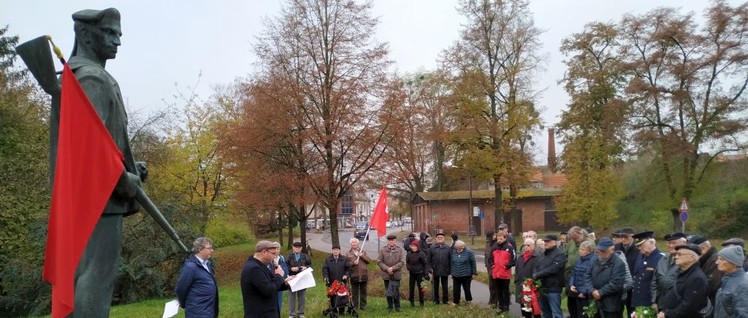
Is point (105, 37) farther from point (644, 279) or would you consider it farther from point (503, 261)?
point (503, 261)

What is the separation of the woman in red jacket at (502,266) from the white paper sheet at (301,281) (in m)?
6.17

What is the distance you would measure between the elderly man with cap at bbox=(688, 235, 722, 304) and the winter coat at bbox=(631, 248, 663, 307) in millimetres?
1066

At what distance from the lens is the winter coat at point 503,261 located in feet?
46.2

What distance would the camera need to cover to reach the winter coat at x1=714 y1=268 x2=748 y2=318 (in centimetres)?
650

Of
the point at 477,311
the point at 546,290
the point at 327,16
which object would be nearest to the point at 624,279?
the point at 546,290

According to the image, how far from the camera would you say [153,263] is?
20.2m

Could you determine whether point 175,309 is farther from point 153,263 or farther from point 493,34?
point 493,34

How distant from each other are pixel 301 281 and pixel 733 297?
5540 millimetres

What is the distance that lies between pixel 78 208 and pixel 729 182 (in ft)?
131

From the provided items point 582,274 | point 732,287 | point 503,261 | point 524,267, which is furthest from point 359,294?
point 732,287

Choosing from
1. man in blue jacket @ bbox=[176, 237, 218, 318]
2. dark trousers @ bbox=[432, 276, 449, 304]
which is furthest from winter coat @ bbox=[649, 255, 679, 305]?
dark trousers @ bbox=[432, 276, 449, 304]

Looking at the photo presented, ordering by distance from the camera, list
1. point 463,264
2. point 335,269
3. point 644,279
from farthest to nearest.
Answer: point 463,264 → point 335,269 → point 644,279

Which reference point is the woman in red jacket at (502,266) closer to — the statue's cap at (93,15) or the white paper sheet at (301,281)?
the white paper sheet at (301,281)

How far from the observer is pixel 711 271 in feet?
27.2
